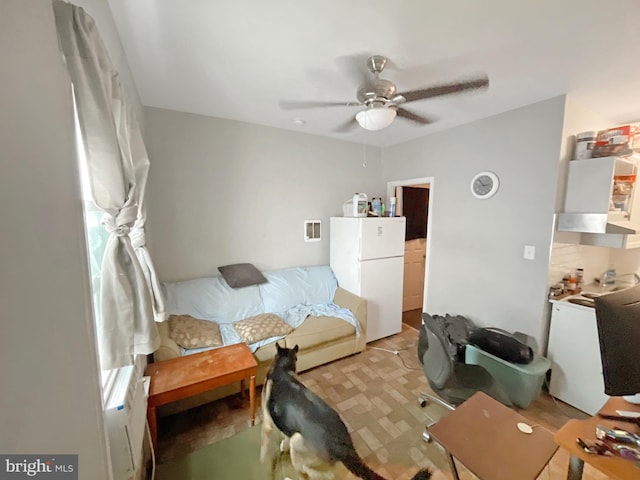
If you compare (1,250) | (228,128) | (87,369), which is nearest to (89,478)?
(87,369)

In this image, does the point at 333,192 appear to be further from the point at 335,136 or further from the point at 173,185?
the point at 173,185

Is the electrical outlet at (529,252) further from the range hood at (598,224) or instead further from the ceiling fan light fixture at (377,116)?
the ceiling fan light fixture at (377,116)

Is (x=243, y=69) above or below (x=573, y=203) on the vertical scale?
above

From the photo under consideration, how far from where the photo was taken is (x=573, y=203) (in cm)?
207

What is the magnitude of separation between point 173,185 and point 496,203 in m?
3.29

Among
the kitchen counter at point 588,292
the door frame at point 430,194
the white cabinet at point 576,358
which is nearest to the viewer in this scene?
the white cabinet at point 576,358

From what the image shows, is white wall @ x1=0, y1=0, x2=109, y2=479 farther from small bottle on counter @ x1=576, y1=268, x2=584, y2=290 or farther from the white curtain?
small bottle on counter @ x1=576, y1=268, x2=584, y2=290

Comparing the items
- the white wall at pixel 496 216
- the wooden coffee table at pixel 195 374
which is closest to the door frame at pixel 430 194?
the white wall at pixel 496 216

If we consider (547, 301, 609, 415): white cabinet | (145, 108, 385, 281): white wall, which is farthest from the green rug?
(547, 301, 609, 415): white cabinet

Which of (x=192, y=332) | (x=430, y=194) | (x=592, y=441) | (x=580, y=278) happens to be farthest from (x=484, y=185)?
(x=192, y=332)

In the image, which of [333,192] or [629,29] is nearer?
[629,29]

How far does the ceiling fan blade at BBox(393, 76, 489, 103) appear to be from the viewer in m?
1.30

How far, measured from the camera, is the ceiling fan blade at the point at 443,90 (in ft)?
4.27

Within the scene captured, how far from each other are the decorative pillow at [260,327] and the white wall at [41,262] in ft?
4.47
